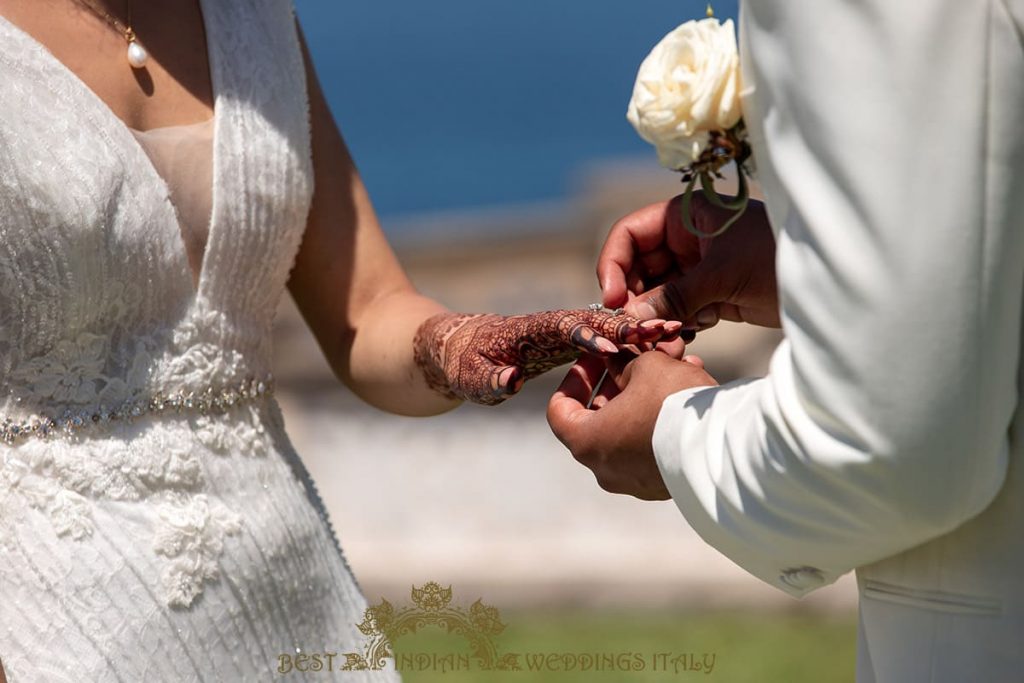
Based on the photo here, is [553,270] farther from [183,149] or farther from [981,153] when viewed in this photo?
[981,153]

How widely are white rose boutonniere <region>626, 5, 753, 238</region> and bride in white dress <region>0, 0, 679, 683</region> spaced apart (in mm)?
350

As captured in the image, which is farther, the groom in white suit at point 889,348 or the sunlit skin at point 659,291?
the sunlit skin at point 659,291

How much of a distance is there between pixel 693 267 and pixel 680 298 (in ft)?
0.26

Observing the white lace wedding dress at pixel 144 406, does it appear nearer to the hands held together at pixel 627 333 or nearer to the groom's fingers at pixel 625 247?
the hands held together at pixel 627 333

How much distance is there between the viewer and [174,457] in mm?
1978

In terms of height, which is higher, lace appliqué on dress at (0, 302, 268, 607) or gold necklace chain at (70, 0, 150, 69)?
gold necklace chain at (70, 0, 150, 69)

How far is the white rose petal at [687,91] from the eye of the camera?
4.64ft

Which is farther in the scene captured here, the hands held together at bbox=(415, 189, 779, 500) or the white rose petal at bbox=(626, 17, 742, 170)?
the hands held together at bbox=(415, 189, 779, 500)

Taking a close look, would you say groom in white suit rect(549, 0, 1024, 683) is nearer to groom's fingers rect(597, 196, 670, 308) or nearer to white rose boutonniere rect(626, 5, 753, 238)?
white rose boutonniere rect(626, 5, 753, 238)

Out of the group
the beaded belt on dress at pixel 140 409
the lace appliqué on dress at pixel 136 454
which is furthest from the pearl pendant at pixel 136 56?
the beaded belt on dress at pixel 140 409

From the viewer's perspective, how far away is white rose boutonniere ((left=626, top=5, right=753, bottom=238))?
142cm

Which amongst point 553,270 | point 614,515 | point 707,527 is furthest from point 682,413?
point 553,270

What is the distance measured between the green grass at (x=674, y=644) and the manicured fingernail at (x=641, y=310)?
3.28 m

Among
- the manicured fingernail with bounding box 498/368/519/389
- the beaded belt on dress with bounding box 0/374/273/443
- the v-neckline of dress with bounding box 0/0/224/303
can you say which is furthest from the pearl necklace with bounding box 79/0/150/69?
the manicured fingernail with bounding box 498/368/519/389
